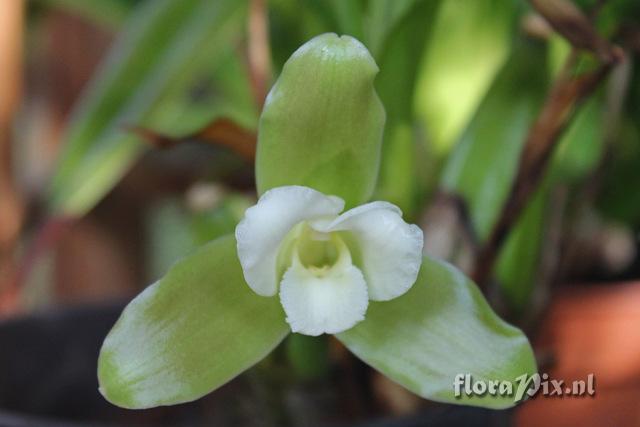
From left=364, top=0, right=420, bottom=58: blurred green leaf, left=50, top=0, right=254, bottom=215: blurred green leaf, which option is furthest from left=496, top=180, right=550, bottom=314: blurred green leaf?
left=50, top=0, right=254, bottom=215: blurred green leaf

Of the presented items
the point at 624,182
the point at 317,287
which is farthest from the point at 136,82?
the point at 624,182

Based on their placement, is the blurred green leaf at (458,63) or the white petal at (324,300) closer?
the white petal at (324,300)

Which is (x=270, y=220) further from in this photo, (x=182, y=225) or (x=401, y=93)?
(x=182, y=225)

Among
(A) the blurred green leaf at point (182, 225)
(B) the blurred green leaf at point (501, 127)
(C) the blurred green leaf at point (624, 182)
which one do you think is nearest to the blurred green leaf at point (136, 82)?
(A) the blurred green leaf at point (182, 225)

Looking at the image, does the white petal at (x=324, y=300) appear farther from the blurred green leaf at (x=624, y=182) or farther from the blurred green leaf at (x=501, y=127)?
the blurred green leaf at (x=624, y=182)

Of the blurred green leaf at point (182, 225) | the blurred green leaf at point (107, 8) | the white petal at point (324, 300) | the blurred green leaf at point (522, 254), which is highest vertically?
the blurred green leaf at point (107, 8)

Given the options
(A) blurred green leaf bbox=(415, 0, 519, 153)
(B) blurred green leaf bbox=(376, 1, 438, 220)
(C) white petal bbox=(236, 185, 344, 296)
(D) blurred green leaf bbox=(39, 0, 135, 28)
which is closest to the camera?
(C) white petal bbox=(236, 185, 344, 296)

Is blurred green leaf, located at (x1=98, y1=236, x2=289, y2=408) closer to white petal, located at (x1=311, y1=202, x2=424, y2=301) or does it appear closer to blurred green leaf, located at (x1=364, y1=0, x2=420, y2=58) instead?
white petal, located at (x1=311, y1=202, x2=424, y2=301)
